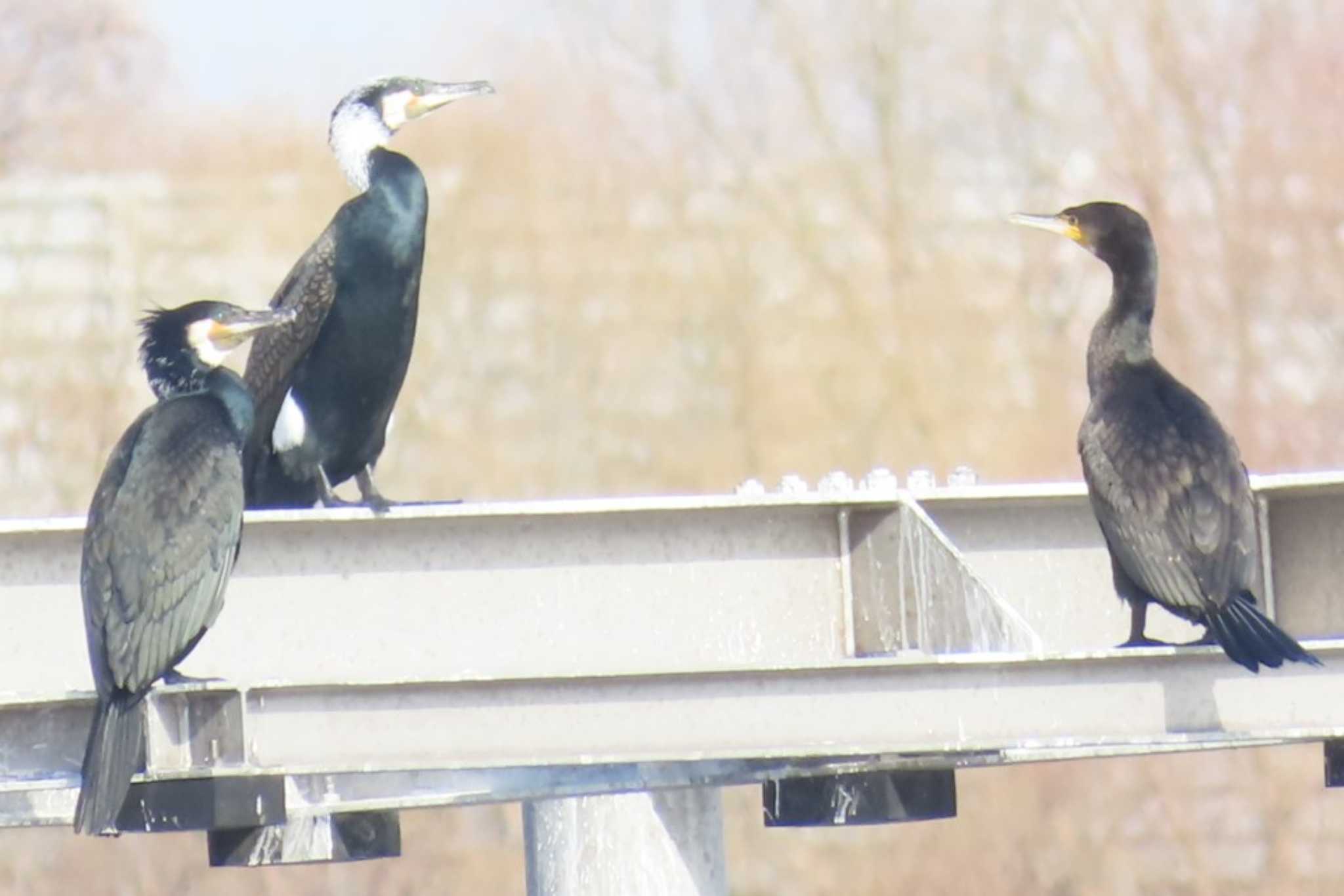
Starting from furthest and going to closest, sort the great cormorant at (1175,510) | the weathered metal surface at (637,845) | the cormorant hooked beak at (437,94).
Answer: the cormorant hooked beak at (437,94)
the weathered metal surface at (637,845)
the great cormorant at (1175,510)

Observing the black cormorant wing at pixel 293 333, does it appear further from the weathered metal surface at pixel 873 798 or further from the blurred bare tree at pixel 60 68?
the blurred bare tree at pixel 60 68

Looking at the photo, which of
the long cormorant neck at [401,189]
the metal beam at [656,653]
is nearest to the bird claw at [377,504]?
the metal beam at [656,653]

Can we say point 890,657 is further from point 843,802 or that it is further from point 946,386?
point 946,386

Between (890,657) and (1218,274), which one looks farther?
(1218,274)

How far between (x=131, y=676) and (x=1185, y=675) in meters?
2.00

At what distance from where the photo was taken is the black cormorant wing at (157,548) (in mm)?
5090

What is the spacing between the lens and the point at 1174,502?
556 centimetres

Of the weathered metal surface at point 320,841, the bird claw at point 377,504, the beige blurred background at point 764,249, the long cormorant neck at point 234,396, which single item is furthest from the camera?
the beige blurred background at point 764,249

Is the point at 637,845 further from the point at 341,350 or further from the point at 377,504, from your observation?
the point at 341,350

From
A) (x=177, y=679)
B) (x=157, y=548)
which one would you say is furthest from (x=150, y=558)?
(x=177, y=679)

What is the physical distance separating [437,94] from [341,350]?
2.99ft

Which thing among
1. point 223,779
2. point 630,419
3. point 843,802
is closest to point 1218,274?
point 630,419

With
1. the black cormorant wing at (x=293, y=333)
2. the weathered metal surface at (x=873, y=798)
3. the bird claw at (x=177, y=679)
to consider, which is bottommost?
the weathered metal surface at (x=873, y=798)

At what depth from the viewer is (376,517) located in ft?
18.8
